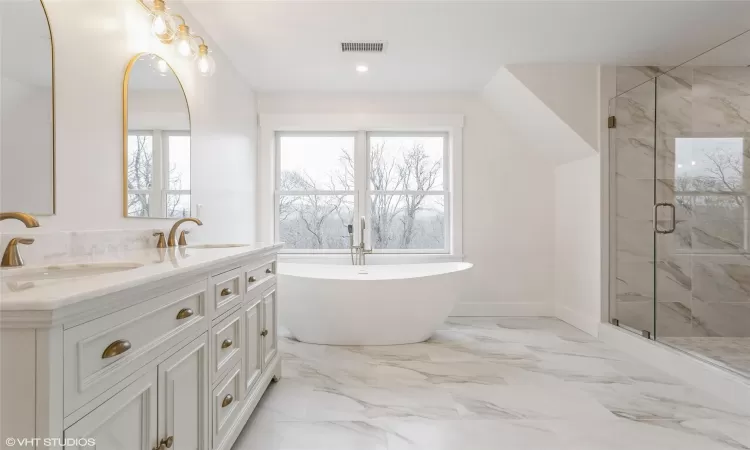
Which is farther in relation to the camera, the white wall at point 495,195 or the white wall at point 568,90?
the white wall at point 495,195

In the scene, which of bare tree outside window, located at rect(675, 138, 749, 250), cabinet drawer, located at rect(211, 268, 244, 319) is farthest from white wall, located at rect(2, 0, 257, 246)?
bare tree outside window, located at rect(675, 138, 749, 250)

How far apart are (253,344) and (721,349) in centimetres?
289

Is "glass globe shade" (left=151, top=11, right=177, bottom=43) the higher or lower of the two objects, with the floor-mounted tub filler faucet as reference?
higher

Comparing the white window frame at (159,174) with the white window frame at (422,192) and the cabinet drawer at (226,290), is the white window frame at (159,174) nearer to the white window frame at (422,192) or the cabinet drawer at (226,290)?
the cabinet drawer at (226,290)

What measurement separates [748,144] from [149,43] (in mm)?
3697

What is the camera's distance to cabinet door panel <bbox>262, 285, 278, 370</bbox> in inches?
84.1

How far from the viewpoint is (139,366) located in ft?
3.17

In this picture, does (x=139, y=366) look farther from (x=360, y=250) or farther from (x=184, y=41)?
(x=360, y=250)

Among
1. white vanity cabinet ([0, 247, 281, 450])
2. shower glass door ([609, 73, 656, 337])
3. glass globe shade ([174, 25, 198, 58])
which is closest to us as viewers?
white vanity cabinet ([0, 247, 281, 450])

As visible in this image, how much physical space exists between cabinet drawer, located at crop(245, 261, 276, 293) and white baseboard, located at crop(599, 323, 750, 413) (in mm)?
2473

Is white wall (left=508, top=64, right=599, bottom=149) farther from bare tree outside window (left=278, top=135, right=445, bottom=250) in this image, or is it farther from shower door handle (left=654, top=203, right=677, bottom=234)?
bare tree outside window (left=278, top=135, right=445, bottom=250)

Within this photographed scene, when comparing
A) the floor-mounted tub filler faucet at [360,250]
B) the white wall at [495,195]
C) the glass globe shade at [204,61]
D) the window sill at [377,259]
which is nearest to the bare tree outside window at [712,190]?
the white wall at [495,195]

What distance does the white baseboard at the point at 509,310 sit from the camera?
4.14 m

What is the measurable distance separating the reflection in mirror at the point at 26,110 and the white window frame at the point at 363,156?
2.74 metres
